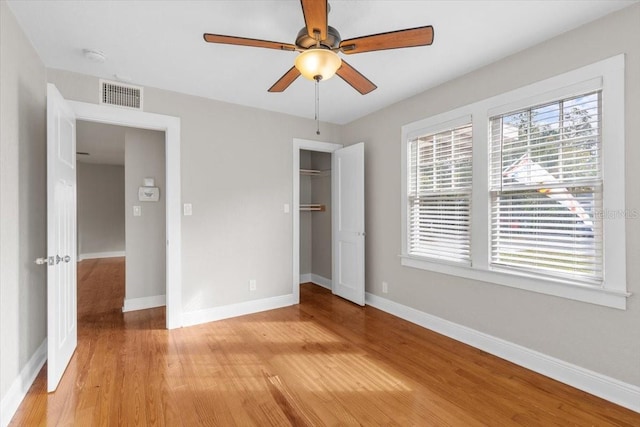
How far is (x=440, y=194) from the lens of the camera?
312cm

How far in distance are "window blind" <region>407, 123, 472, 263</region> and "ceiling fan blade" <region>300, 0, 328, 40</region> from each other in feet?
6.03

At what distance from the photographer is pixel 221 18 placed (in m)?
2.03

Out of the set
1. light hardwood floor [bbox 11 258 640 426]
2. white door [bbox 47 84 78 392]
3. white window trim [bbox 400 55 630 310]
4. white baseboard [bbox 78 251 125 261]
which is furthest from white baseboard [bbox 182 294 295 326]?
white baseboard [bbox 78 251 125 261]

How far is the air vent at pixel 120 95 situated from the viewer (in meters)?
2.91

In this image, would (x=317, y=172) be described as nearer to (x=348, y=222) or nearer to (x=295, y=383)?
(x=348, y=222)

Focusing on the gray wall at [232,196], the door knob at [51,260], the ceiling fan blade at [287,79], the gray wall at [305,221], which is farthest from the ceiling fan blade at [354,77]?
the gray wall at [305,221]

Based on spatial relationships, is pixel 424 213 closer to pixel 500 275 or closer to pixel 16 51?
pixel 500 275

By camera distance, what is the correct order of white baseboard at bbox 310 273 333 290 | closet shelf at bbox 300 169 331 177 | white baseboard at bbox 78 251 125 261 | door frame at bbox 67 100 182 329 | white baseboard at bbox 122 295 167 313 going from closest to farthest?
1. door frame at bbox 67 100 182 329
2. white baseboard at bbox 122 295 167 313
3. closet shelf at bbox 300 169 331 177
4. white baseboard at bbox 310 273 333 290
5. white baseboard at bbox 78 251 125 261

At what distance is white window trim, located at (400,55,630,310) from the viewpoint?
1.95 meters

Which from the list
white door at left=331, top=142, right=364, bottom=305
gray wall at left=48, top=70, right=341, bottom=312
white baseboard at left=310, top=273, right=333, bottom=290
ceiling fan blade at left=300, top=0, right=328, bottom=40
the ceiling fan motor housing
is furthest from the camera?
white baseboard at left=310, top=273, right=333, bottom=290

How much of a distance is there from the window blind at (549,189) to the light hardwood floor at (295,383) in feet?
2.85

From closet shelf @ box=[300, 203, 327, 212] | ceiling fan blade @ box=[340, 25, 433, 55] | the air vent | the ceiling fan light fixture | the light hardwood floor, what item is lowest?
the light hardwood floor

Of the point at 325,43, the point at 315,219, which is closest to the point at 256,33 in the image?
the point at 325,43

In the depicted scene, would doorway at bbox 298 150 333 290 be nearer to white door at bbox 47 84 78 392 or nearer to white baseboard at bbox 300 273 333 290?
white baseboard at bbox 300 273 333 290
